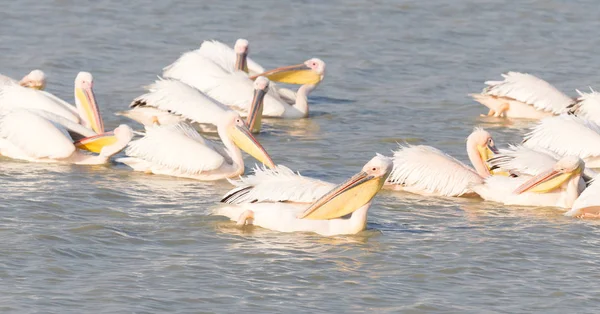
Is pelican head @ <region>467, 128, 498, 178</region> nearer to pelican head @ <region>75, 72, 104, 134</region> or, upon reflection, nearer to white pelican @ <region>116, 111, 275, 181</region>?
white pelican @ <region>116, 111, 275, 181</region>

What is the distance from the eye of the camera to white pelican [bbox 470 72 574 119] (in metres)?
11.3

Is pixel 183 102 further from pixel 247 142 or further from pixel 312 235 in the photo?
pixel 312 235

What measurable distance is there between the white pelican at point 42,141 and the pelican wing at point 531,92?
3.87 m

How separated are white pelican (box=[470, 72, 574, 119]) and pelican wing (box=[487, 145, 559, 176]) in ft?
8.58

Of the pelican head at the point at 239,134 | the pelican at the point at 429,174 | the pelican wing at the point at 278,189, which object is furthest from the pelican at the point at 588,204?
the pelican head at the point at 239,134

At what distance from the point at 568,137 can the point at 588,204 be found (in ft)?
5.44

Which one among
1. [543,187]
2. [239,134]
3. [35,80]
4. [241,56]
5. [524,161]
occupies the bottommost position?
[543,187]

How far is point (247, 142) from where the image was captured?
347 inches

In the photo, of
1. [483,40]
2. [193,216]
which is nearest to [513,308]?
[193,216]

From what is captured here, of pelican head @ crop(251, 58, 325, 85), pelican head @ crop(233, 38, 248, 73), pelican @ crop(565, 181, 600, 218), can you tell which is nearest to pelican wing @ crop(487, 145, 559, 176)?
pelican @ crop(565, 181, 600, 218)

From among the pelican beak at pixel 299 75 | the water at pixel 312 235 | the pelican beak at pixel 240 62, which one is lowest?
the water at pixel 312 235

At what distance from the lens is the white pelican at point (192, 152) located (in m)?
8.66

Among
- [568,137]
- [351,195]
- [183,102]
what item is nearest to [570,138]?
[568,137]

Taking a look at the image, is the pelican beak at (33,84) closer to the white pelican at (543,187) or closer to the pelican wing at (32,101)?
the pelican wing at (32,101)
